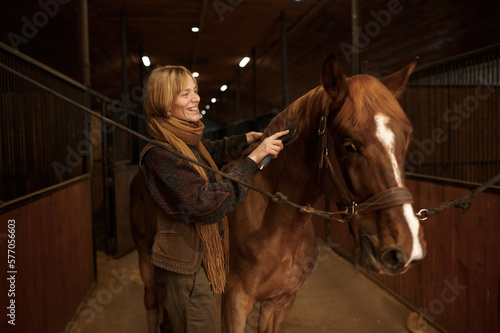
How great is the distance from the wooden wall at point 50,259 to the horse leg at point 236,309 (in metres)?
1.04

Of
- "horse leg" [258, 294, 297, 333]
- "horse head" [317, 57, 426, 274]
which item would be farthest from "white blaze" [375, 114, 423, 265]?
"horse leg" [258, 294, 297, 333]

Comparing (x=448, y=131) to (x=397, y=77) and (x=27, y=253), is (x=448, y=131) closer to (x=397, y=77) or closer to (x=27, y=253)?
(x=397, y=77)

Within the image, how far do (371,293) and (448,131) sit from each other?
171 cm

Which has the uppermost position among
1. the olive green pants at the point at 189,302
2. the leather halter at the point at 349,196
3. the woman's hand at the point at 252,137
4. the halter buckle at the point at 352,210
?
the woman's hand at the point at 252,137

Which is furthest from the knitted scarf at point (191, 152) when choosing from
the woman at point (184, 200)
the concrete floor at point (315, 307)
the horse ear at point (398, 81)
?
the concrete floor at point (315, 307)

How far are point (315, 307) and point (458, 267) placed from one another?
4.12 ft

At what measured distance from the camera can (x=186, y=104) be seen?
51.7 inches

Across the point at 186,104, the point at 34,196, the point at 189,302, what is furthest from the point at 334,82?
the point at 34,196

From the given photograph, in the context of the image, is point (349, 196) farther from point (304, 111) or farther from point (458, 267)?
point (458, 267)

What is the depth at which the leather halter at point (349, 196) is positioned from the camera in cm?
98

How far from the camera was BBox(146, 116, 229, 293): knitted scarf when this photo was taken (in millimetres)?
1264

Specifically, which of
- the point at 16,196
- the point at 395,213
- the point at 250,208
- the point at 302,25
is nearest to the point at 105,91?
the point at 302,25

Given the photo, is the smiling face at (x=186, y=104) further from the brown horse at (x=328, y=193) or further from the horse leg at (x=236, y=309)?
the horse leg at (x=236, y=309)

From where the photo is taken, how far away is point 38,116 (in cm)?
233
